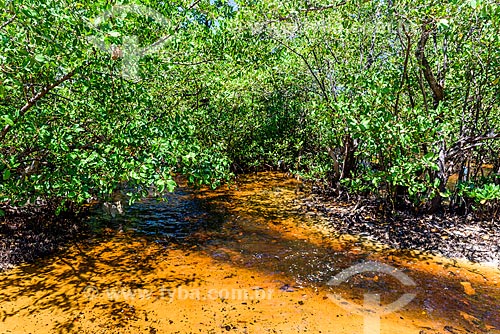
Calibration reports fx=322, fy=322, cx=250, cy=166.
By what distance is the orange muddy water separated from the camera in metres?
5.02

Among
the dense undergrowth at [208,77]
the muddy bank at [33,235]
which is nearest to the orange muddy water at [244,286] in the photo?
the muddy bank at [33,235]

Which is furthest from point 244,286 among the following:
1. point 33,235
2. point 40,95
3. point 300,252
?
point 33,235

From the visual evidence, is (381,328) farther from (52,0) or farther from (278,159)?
(278,159)

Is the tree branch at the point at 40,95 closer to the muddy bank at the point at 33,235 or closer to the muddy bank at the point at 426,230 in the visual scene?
the muddy bank at the point at 33,235

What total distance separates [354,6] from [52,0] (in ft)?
24.4

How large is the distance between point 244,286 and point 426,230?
5059mm

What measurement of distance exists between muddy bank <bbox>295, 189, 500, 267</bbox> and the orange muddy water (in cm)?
38

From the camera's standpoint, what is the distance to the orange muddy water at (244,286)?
502 cm

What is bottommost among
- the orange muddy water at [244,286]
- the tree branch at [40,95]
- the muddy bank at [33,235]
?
the orange muddy water at [244,286]

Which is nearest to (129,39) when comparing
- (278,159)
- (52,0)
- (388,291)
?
(52,0)

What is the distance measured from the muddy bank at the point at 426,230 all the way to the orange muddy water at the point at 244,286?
38 cm

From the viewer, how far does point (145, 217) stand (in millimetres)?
10258

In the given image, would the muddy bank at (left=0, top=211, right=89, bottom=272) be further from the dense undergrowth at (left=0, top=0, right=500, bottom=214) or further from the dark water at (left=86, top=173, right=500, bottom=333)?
the dark water at (left=86, top=173, right=500, bottom=333)

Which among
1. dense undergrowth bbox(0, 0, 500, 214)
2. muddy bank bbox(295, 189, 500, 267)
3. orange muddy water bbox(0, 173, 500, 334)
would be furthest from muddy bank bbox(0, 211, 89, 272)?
muddy bank bbox(295, 189, 500, 267)
